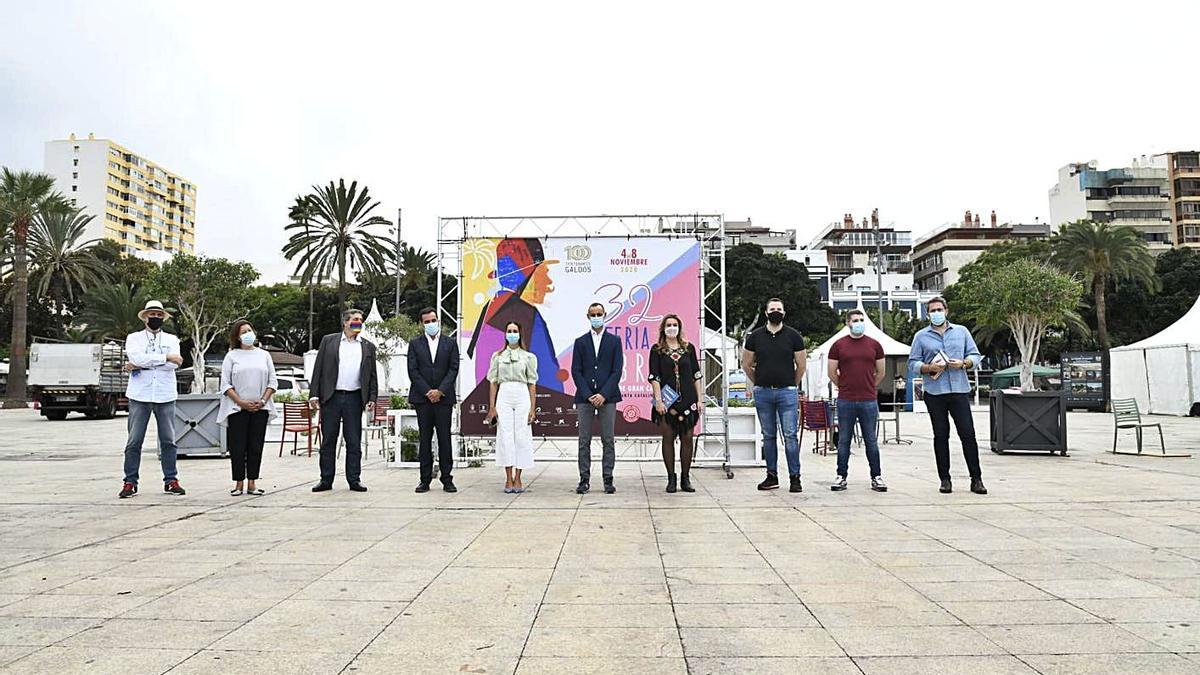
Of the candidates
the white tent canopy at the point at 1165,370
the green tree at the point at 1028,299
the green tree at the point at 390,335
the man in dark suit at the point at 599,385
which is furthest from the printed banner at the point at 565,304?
the green tree at the point at 1028,299

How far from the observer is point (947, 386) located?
8.12 metres

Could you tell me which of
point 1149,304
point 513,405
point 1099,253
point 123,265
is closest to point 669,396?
point 513,405

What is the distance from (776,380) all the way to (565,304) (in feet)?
10.9

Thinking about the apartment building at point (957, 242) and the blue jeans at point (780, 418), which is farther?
the apartment building at point (957, 242)

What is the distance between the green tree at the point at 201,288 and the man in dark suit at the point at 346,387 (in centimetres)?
3179

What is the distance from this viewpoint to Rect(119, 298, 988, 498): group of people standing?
26.7 feet

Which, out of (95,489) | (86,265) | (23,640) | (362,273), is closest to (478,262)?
(95,489)

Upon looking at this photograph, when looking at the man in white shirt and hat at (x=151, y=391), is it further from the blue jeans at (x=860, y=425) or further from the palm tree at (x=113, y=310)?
the palm tree at (x=113, y=310)

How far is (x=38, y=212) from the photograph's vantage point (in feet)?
122

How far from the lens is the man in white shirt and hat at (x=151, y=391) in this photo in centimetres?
787

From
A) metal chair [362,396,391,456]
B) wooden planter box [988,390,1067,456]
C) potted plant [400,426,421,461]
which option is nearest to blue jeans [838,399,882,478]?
wooden planter box [988,390,1067,456]

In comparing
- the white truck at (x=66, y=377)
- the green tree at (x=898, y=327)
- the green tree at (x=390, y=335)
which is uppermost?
the green tree at (x=898, y=327)

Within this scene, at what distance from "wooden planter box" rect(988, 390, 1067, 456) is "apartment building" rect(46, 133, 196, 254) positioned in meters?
120

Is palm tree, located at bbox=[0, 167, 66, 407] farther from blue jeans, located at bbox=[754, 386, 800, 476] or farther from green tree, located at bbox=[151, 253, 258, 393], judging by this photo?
blue jeans, located at bbox=[754, 386, 800, 476]
